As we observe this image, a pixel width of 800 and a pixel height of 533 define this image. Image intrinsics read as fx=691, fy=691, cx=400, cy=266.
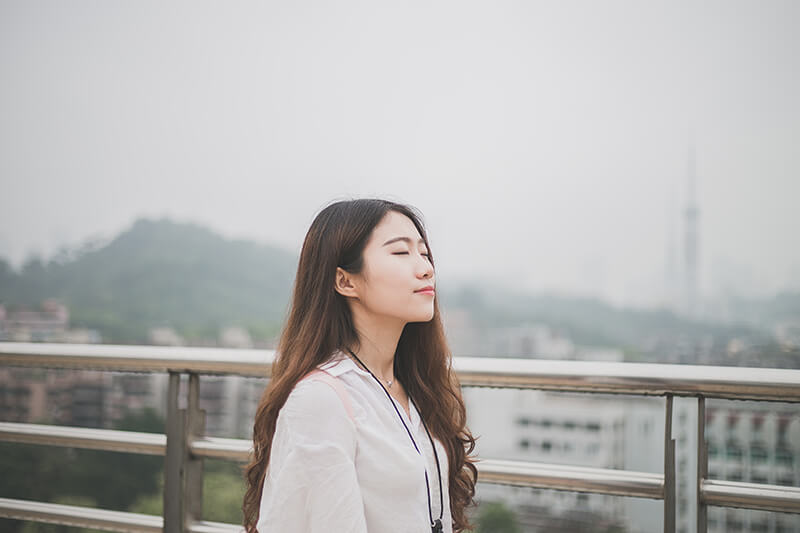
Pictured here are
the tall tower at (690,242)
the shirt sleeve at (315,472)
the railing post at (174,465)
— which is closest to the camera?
the shirt sleeve at (315,472)

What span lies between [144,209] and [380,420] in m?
45.0

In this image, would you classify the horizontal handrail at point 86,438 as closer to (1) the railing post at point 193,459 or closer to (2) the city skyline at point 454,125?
(1) the railing post at point 193,459

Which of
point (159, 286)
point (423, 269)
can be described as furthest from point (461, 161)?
point (423, 269)

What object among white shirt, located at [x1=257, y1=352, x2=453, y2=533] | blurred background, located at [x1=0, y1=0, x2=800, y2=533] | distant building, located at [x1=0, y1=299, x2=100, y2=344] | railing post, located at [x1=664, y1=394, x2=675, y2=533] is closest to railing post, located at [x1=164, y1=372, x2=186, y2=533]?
white shirt, located at [x1=257, y1=352, x2=453, y2=533]

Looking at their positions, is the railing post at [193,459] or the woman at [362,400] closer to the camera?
the woman at [362,400]

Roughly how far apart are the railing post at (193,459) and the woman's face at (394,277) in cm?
74

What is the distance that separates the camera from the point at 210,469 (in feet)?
5.54

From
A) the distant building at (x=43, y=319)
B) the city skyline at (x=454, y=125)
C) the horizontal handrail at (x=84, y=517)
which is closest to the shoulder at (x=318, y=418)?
the horizontal handrail at (x=84, y=517)

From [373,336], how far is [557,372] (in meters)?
0.39

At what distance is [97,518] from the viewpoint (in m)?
1.71

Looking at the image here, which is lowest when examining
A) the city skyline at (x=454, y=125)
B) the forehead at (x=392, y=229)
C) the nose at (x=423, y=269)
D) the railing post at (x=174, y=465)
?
the railing post at (x=174, y=465)

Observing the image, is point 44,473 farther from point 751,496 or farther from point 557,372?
point 751,496

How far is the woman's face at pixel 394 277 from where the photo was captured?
1.04 meters

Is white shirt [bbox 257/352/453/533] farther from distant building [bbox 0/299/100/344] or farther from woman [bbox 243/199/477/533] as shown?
distant building [bbox 0/299/100/344]
